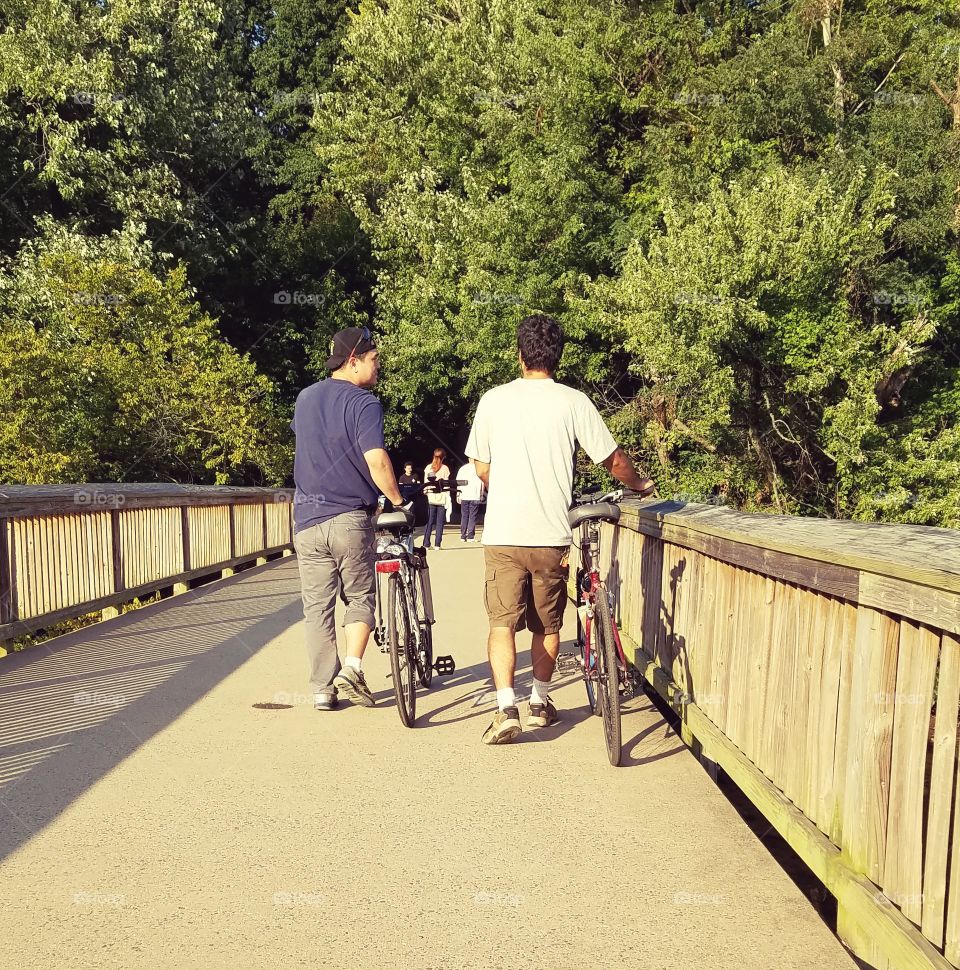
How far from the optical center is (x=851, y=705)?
3633 mm

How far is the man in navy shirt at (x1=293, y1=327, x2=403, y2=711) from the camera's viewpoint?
6867mm

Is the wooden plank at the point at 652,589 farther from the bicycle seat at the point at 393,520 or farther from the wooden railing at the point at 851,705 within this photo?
the bicycle seat at the point at 393,520

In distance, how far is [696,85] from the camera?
104 ft

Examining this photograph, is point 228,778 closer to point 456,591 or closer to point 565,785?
point 565,785

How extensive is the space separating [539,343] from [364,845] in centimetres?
269

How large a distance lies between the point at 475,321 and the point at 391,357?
3.97m

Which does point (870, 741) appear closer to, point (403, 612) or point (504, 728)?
point (504, 728)

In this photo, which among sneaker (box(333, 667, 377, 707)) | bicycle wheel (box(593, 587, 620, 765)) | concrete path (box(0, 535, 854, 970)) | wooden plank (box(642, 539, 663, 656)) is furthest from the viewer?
wooden plank (box(642, 539, 663, 656))

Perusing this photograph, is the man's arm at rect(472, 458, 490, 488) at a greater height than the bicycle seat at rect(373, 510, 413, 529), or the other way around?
the man's arm at rect(472, 458, 490, 488)

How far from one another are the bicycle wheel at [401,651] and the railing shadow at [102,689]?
4.36ft

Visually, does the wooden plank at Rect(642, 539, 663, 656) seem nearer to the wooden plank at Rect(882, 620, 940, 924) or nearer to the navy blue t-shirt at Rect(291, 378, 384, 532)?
the navy blue t-shirt at Rect(291, 378, 384, 532)

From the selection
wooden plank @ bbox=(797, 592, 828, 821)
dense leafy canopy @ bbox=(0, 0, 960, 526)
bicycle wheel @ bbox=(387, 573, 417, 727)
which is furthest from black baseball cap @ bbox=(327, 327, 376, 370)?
dense leafy canopy @ bbox=(0, 0, 960, 526)

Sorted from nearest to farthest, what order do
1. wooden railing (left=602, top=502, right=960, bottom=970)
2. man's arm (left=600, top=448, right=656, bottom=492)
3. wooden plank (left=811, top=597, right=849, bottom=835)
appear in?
wooden railing (left=602, top=502, right=960, bottom=970), wooden plank (left=811, top=597, right=849, bottom=835), man's arm (left=600, top=448, right=656, bottom=492)

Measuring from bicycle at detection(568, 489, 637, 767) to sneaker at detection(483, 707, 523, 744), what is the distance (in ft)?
1.46
